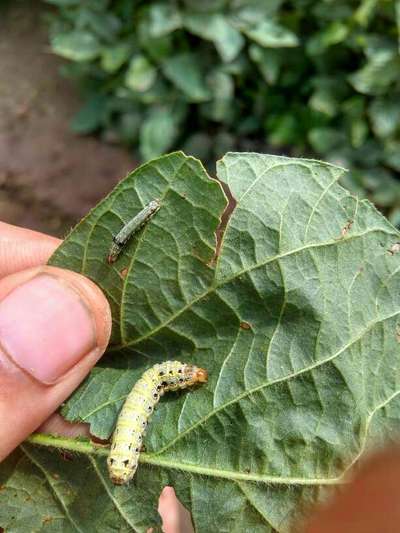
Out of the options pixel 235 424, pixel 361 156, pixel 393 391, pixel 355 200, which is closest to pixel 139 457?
pixel 235 424

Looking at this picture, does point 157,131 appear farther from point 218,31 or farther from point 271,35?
point 271,35

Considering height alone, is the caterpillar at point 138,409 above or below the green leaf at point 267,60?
above

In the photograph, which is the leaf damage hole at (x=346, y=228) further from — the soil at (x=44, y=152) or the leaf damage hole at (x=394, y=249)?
the soil at (x=44, y=152)

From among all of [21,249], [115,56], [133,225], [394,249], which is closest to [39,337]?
[133,225]

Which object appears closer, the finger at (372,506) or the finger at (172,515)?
the finger at (372,506)

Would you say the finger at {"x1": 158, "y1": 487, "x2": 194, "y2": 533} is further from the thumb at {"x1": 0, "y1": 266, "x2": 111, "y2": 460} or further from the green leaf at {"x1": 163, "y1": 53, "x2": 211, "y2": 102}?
the green leaf at {"x1": 163, "y1": 53, "x2": 211, "y2": 102}

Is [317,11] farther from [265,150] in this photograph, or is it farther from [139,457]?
[139,457]

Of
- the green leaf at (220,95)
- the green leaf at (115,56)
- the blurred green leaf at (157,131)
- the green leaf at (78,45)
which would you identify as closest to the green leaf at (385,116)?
the green leaf at (220,95)
